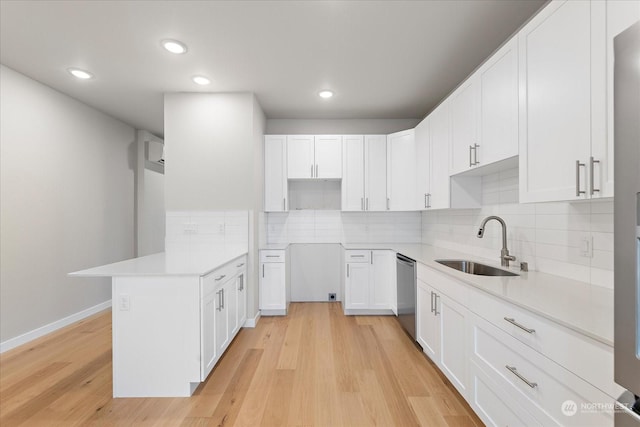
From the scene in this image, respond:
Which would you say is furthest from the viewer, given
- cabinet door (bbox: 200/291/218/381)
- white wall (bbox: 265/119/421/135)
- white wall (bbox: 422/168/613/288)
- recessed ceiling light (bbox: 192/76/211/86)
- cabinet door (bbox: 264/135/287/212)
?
white wall (bbox: 265/119/421/135)

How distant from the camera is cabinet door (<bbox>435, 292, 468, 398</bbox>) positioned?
1943 millimetres

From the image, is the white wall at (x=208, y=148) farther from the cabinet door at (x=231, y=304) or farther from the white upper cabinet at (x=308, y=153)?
the cabinet door at (x=231, y=304)

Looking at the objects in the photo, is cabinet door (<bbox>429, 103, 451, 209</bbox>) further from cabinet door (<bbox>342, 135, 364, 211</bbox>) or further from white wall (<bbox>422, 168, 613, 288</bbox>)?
cabinet door (<bbox>342, 135, 364, 211</bbox>)

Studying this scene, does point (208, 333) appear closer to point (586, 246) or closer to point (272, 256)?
point (272, 256)

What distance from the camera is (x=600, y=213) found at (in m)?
1.63

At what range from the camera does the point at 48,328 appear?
328cm

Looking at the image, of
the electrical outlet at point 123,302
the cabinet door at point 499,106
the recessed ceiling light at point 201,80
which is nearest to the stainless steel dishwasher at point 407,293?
the cabinet door at point 499,106

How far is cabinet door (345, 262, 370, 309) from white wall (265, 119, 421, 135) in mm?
1956

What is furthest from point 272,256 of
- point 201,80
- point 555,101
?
point 555,101

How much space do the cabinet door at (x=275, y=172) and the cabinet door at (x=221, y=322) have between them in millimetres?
1628

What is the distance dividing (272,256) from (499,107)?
9.03ft

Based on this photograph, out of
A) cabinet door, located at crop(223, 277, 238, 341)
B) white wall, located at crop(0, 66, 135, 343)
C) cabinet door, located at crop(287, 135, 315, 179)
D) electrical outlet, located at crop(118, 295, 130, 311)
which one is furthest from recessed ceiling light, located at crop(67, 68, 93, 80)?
cabinet door, located at crop(223, 277, 238, 341)

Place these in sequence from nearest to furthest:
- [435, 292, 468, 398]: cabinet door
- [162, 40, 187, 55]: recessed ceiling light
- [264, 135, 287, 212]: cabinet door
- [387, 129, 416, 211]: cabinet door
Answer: [435, 292, 468, 398]: cabinet door → [162, 40, 187, 55]: recessed ceiling light → [387, 129, 416, 211]: cabinet door → [264, 135, 287, 212]: cabinet door

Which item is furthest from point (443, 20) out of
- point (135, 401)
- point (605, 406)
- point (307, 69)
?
point (135, 401)
